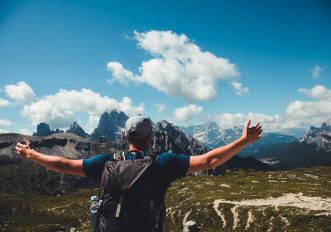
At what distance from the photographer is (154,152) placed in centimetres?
665

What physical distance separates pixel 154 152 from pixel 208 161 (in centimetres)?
102

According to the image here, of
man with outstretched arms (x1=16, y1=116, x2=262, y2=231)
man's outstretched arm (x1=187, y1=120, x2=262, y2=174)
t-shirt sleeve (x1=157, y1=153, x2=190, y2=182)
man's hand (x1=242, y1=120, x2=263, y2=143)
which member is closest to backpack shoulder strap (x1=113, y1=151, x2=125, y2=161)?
man with outstretched arms (x1=16, y1=116, x2=262, y2=231)

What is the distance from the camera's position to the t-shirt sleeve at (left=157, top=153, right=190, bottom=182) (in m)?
6.34

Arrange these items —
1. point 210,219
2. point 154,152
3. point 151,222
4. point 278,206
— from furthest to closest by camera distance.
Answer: point 210,219 < point 278,206 < point 154,152 < point 151,222

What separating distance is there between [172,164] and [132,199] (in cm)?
90

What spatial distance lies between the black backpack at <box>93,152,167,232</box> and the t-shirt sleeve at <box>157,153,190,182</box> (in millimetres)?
135

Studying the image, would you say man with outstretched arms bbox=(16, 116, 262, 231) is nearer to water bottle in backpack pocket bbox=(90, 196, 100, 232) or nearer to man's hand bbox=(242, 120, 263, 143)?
man's hand bbox=(242, 120, 263, 143)

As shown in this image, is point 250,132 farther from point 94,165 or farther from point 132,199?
point 94,165

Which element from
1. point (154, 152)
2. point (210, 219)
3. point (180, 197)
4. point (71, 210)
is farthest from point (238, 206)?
point (71, 210)

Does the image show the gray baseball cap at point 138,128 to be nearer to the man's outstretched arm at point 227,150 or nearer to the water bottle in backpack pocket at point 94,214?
the man's outstretched arm at point 227,150

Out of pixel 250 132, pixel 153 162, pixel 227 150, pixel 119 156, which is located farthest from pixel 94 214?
pixel 250 132

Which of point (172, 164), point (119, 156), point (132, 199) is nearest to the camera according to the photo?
point (132, 199)

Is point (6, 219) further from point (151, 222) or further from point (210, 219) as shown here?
point (151, 222)

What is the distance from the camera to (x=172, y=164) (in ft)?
20.8
